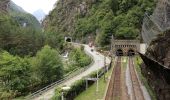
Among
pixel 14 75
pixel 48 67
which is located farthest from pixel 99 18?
pixel 14 75

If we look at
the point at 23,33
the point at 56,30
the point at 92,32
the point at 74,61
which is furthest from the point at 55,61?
the point at 56,30

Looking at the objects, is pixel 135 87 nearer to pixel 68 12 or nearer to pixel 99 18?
pixel 99 18

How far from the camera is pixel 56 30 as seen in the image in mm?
185625

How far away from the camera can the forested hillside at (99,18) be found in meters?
134

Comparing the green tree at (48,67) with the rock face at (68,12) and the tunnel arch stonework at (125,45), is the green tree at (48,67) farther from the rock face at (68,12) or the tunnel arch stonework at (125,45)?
the rock face at (68,12)

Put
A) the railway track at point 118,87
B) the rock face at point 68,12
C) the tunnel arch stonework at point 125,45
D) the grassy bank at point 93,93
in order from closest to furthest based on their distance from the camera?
the grassy bank at point 93,93, the railway track at point 118,87, the tunnel arch stonework at point 125,45, the rock face at point 68,12

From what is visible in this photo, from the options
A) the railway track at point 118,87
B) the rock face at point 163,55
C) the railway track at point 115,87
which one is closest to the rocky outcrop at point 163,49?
the rock face at point 163,55

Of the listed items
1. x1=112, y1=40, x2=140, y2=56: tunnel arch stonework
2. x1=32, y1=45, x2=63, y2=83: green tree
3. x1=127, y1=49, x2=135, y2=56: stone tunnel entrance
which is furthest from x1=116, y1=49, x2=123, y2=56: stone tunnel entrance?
x1=32, y1=45, x2=63, y2=83: green tree

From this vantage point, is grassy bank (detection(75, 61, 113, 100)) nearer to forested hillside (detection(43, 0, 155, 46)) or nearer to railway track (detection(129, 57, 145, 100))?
railway track (detection(129, 57, 145, 100))

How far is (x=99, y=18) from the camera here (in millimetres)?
153250

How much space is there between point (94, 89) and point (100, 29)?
284ft

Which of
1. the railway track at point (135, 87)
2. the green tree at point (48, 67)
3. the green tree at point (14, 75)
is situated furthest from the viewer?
the green tree at point (48, 67)

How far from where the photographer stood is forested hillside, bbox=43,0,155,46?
13350cm

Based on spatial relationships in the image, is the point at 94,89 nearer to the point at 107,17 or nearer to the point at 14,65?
the point at 14,65
